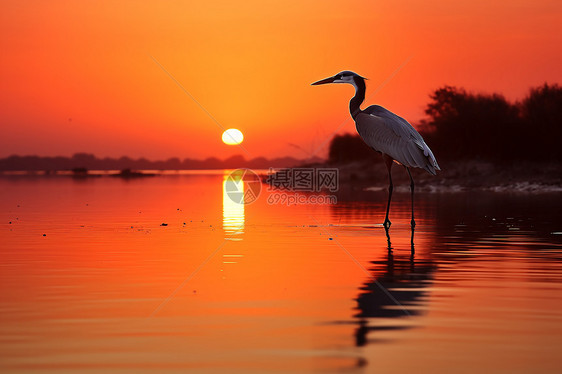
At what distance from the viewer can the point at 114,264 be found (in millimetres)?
9758

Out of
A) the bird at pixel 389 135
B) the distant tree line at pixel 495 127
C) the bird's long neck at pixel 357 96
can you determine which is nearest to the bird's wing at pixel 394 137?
the bird at pixel 389 135

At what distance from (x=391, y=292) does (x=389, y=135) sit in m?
8.80

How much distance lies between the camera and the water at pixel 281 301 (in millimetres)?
5172

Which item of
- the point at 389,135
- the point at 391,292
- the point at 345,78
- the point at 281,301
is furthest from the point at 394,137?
the point at 281,301

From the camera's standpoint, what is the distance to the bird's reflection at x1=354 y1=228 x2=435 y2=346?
20.5ft

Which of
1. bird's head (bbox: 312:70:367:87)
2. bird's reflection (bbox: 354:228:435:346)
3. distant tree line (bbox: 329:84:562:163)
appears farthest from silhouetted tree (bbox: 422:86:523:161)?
bird's reflection (bbox: 354:228:435:346)

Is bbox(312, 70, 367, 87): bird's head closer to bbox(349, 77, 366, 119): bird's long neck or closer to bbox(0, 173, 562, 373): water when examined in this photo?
bbox(349, 77, 366, 119): bird's long neck

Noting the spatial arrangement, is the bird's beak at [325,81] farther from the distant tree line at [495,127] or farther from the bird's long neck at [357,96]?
the distant tree line at [495,127]

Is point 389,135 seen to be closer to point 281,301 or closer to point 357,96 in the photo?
point 357,96

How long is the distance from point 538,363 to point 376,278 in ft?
11.7

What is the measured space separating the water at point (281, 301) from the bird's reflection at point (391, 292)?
0.06 ft

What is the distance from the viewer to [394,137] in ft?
A: 52.4

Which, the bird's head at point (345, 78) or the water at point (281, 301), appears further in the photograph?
the bird's head at point (345, 78)

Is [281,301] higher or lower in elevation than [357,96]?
lower
